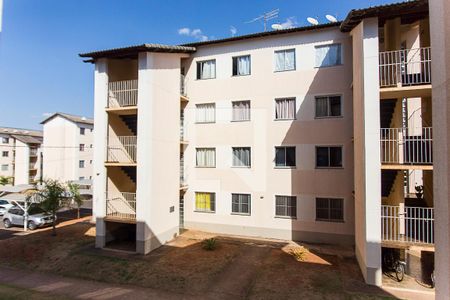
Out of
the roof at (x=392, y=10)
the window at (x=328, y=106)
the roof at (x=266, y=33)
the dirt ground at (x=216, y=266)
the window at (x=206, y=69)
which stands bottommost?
the dirt ground at (x=216, y=266)

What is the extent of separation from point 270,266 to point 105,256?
8.36 m

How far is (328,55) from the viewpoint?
1503 centimetres

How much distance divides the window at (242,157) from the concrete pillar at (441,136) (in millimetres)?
12039

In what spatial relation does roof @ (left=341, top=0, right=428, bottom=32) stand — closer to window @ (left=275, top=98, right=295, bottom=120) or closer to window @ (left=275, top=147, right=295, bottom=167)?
window @ (left=275, top=98, right=295, bottom=120)

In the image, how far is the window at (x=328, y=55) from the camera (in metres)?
14.9

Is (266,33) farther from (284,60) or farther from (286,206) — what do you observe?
(286,206)

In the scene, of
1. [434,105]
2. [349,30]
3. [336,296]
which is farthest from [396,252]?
[349,30]

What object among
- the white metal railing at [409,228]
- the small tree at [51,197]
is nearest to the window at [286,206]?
the white metal railing at [409,228]

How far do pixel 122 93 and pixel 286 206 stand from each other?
12.1 metres

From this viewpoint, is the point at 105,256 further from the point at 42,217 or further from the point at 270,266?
the point at 42,217

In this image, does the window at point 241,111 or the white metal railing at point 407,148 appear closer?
the white metal railing at point 407,148

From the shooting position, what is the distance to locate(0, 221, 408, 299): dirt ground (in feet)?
32.7

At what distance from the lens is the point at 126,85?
15031mm

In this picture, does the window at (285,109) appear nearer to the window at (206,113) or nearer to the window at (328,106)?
the window at (328,106)
